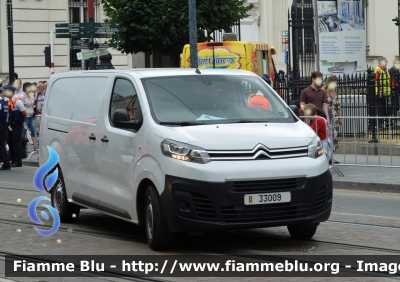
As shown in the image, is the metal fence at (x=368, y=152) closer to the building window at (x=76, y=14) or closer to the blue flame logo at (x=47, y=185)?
the blue flame logo at (x=47, y=185)

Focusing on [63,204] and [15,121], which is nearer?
[63,204]

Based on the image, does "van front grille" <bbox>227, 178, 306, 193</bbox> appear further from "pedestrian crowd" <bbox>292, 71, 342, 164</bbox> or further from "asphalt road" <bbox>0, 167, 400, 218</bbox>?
"pedestrian crowd" <bbox>292, 71, 342, 164</bbox>

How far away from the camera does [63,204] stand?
11.1 meters

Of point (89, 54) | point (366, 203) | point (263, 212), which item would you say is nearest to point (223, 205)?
point (263, 212)

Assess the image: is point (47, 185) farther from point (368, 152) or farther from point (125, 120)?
point (368, 152)

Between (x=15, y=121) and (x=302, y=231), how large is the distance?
11801 millimetres

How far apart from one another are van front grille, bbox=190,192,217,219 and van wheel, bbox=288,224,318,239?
136 cm

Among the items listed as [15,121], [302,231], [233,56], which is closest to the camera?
[302,231]

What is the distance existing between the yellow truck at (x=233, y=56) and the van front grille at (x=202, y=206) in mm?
15046

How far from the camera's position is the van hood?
329 inches

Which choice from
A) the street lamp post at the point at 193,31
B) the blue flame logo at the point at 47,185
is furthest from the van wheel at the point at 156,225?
the street lamp post at the point at 193,31

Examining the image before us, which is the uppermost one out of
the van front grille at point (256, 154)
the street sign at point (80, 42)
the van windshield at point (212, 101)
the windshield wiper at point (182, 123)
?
the street sign at point (80, 42)

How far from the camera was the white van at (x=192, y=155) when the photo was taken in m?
8.26

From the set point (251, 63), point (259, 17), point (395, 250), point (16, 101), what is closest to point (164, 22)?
point (251, 63)
